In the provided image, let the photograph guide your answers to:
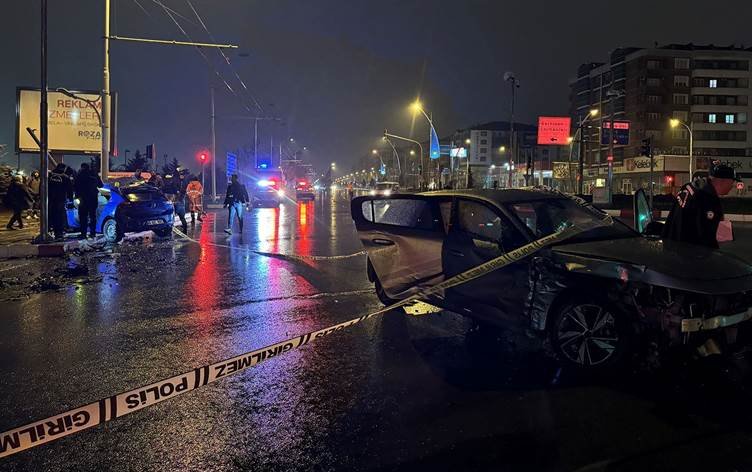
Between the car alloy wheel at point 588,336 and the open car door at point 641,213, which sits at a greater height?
the open car door at point 641,213

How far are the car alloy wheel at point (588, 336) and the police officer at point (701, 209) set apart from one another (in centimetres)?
156

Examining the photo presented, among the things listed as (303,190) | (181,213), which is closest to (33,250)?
(181,213)

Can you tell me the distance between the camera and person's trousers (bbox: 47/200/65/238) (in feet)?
47.2

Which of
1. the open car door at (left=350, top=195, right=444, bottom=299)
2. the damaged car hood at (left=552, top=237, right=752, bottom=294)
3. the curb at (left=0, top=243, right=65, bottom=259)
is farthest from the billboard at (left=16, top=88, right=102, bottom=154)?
the damaged car hood at (left=552, top=237, right=752, bottom=294)

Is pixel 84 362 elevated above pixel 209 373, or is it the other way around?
pixel 209 373

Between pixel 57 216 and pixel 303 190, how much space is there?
3946 cm

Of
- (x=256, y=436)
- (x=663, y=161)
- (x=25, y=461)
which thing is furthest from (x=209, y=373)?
(x=663, y=161)

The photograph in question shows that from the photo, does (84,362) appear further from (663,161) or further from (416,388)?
(663,161)

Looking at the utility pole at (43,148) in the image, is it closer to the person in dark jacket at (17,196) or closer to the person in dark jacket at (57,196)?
the person in dark jacket at (57,196)

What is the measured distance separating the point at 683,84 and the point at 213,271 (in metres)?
88.1

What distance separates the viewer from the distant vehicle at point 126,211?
1520cm

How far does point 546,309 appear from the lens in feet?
15.3

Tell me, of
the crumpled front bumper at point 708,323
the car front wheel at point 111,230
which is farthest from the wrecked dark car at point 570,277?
the car front wheel at point 111,230

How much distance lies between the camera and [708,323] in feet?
13.4
